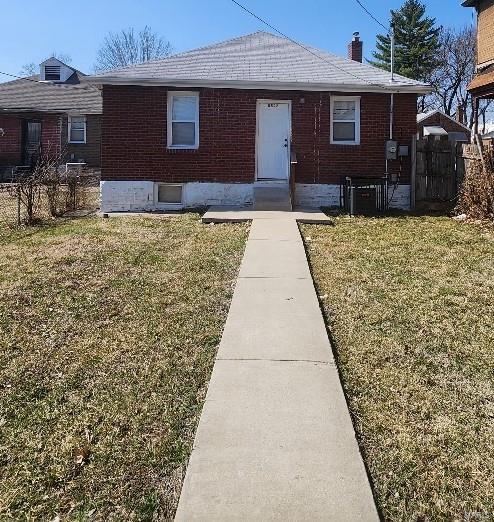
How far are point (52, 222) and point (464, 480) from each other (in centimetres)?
1030

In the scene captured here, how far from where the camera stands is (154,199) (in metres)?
13.5

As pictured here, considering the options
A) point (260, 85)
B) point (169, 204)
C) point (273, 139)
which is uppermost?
point (260, 85)

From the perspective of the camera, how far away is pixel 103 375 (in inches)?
145

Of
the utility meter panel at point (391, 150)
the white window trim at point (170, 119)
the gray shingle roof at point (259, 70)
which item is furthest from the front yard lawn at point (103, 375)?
the utility meter panel at point (391, 150)

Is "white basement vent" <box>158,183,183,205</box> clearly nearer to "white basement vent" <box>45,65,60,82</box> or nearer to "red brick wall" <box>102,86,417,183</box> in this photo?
"red brick wall" <box>102,86,417,183</box>

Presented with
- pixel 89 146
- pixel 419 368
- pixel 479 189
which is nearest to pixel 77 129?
pixel 89 146

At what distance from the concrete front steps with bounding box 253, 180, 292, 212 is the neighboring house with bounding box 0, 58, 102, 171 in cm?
1402

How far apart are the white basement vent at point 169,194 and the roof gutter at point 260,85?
2503 mm

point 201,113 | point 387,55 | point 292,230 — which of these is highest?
point 387,55

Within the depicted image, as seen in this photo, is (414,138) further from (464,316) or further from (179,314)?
(179,314)

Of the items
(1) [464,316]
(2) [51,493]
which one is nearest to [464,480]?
(2) [51,493]

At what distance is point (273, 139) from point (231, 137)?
1103 millimetres

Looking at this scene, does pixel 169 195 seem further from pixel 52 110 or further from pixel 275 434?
pixel 52 110

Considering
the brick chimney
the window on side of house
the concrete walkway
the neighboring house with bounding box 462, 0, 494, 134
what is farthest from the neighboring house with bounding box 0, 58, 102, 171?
the concrete walkway
